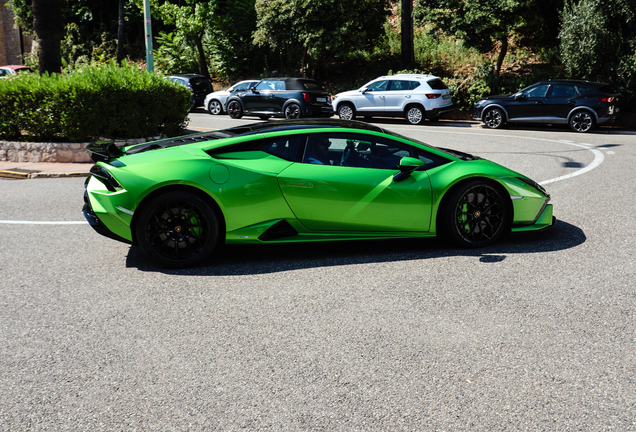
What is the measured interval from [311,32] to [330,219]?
74.8 ft

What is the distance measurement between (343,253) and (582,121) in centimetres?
1487

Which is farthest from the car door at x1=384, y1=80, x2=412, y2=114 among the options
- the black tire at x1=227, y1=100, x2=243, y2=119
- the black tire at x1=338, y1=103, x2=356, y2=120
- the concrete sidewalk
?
the concrete sidewalk

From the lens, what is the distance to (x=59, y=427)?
2.92 meters

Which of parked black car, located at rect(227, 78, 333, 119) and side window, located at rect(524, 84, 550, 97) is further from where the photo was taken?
parked black car, located at rect(227, 78, 333, 119)

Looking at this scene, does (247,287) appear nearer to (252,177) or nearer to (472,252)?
(252,177)

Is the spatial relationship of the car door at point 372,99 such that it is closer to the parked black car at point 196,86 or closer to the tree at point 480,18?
the tree at point 480,18

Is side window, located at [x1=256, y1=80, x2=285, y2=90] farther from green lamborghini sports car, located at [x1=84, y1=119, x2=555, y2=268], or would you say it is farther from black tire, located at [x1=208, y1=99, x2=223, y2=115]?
green lamborghini sports car, located at [x1=84, y1=119, x2=555, y2=268]

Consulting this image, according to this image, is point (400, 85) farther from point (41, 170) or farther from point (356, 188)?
point (356, 188)

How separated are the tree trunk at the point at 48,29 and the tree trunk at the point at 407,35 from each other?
14.7m

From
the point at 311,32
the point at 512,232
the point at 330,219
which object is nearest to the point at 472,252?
the point at 512,232

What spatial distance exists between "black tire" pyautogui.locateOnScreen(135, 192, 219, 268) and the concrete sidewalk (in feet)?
20.1

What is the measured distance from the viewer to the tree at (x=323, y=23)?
26.2 m

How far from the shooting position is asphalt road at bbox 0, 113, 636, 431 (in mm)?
3057

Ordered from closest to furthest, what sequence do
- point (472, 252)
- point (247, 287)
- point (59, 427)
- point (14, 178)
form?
point (59, 427)
point (247, 287)
point (472, 252)
point (14, 178)
